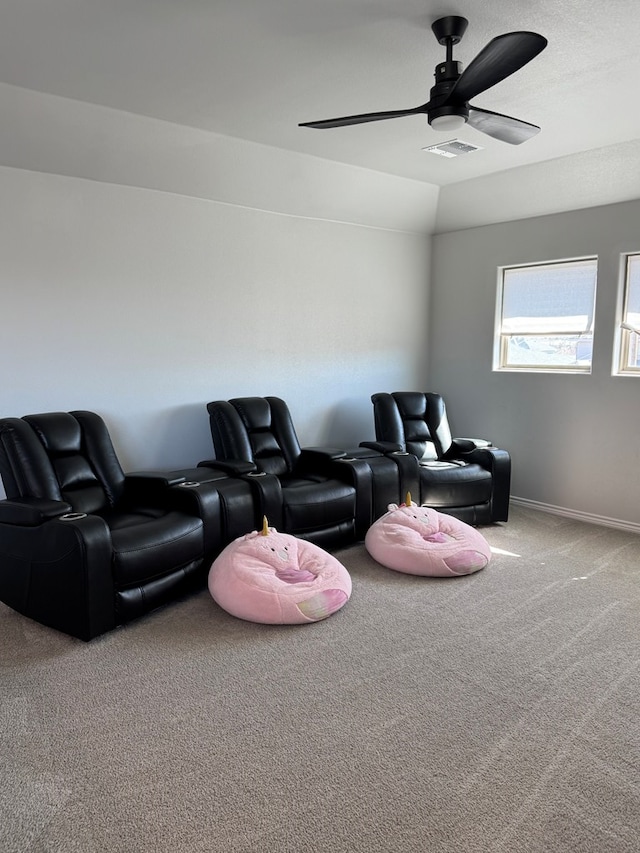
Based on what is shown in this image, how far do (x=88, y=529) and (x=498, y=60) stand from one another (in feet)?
8.75

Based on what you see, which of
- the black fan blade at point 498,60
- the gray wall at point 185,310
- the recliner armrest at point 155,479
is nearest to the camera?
the black fan blade at point 498,60

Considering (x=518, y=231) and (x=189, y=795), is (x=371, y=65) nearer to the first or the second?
(x=518, y=231)

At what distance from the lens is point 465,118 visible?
2846 mm

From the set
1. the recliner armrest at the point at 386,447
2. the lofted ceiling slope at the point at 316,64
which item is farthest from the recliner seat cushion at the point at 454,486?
the lofted ceiling slope at the point at 316,64

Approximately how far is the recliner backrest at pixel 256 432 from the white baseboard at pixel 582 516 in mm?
2270

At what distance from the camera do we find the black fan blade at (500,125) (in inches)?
113

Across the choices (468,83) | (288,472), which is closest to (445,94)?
(468,83)

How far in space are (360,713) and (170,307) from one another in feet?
Answer: 10.6

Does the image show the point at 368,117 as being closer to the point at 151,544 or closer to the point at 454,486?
the point at 151,544

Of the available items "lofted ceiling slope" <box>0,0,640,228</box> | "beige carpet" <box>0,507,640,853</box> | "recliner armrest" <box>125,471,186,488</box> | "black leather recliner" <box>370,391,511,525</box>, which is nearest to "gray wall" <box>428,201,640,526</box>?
"black leather recliner" <box>370,391,511,525</box>

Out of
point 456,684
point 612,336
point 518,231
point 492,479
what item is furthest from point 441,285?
point 456,684

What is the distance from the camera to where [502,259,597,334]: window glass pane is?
17.0 ft

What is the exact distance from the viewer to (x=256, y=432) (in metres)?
4.70

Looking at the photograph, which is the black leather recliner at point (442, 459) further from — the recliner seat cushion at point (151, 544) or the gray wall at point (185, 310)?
the recliner seat cushion at point (151, 544)
